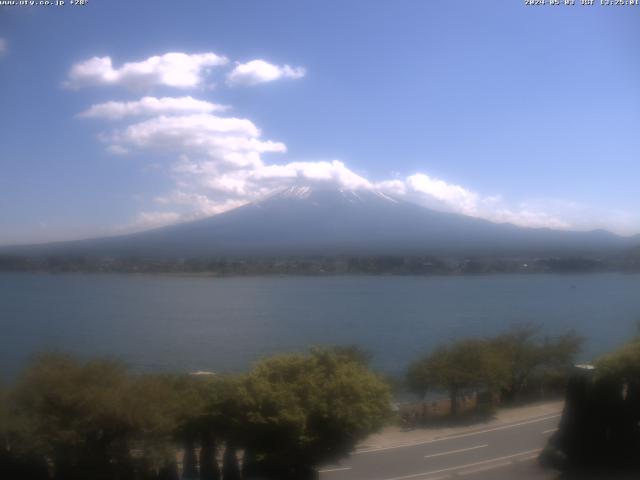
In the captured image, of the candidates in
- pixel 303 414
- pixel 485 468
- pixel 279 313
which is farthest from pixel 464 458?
pixel 279 313

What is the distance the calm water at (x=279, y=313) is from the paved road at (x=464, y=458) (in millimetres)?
3253

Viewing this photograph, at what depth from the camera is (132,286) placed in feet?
85.4

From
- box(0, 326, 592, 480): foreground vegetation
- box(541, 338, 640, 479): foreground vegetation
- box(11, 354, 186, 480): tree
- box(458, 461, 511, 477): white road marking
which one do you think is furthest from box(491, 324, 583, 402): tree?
box(11, 354, 186, 480): tree

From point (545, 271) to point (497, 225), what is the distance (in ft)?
59.6

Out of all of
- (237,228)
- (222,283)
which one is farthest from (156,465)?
(237,228)

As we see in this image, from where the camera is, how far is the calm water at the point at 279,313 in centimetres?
1258

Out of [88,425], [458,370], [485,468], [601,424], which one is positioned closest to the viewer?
[88,425]

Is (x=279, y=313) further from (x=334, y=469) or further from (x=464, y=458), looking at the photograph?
(x=464, y=458)

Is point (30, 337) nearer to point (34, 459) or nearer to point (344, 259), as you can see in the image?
point (34, 459)

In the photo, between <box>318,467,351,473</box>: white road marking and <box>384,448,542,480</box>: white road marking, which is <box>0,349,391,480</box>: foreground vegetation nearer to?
<box>318,467,351,473</box>: white road marking

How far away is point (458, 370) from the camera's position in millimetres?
8984

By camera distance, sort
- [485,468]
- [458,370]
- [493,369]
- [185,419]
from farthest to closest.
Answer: [458,370], [493,369], [185,419], [485,468]

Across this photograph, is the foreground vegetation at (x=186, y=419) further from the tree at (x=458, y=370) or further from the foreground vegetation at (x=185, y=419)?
the tree at (x=458, y=370)

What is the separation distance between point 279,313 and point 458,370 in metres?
13.1
